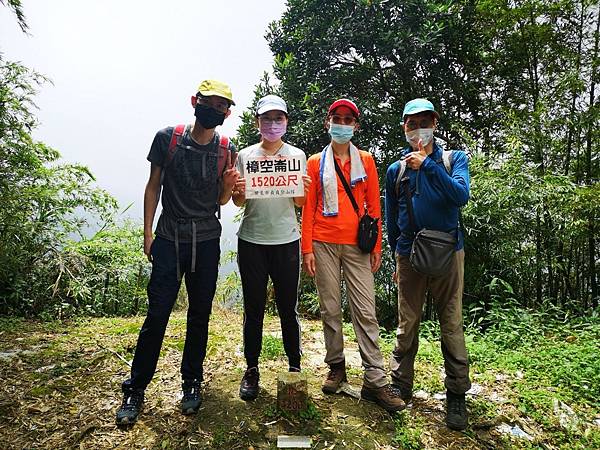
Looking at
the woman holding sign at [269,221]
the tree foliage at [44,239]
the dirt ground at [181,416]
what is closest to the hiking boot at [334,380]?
the dirt ground at [181,416]

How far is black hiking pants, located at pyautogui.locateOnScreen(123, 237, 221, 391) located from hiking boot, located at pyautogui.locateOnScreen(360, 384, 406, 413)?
1260 mm

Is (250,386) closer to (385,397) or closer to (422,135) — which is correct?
(385,397)

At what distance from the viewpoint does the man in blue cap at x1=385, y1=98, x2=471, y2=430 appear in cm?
274

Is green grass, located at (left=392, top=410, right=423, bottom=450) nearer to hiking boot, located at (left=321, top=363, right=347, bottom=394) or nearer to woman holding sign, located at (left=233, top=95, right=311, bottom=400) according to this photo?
hiking boot, located at (left=321, top=363, right=347, bottom=394)

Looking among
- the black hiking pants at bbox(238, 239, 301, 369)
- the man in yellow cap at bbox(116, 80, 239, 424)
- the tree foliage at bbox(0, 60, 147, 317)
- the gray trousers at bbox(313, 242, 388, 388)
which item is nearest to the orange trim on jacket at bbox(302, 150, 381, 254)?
the gray trousers at bbox(313, 242, 388, 388)

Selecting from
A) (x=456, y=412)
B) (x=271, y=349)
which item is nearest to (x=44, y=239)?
(x=271, y=349)

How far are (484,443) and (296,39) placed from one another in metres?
6.27

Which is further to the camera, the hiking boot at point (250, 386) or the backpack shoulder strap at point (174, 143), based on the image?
the hiking boot at point (250, 386)

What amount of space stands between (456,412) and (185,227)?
234 centimetres

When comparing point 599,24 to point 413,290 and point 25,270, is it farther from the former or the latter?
point 25,270

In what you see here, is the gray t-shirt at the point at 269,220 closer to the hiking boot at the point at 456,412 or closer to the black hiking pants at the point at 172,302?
the black hiking pants at the point at 172,302

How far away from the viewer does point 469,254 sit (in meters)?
5.86

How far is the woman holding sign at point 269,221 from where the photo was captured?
2.82 meters

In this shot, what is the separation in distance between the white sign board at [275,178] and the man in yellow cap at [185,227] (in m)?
0.14
